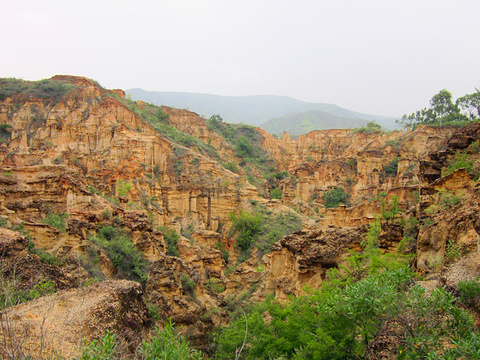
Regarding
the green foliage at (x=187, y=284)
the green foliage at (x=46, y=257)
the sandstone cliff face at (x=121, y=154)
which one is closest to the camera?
the green foliage at (x=46, y=257)

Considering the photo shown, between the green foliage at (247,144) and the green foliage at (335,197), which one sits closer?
the green foliage at (335,197)

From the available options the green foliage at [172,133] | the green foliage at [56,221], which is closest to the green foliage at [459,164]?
the green foliage at [56,221]

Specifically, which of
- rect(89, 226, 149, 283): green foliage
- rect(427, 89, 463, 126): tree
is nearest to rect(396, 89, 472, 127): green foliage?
rect(427, 89, 463, 126): tree

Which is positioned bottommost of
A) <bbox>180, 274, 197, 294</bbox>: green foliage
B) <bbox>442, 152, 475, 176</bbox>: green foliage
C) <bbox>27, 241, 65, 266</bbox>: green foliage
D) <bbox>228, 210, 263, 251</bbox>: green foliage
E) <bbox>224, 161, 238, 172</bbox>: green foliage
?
<bbox>228, 210, 263, 251</bbox>: green foliage

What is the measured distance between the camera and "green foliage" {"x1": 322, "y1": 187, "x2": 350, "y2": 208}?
144 feet

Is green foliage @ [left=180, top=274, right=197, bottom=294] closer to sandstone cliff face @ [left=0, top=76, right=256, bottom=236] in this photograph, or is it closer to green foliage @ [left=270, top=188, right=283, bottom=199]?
sandstone cliff face @ [left=0, top=76, right=256, bottom=236]

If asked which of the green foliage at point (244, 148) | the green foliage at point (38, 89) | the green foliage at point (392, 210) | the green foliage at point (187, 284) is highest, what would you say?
the green foliage at point (38, 89)

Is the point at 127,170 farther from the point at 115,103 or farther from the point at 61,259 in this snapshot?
the point at 61,259

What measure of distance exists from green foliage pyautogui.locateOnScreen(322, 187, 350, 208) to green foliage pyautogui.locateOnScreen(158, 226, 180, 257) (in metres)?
22.9

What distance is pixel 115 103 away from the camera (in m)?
37.6

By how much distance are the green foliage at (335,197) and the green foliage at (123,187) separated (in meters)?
25.3

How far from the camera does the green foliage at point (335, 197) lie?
144ft

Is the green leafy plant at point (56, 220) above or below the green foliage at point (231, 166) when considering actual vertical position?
below

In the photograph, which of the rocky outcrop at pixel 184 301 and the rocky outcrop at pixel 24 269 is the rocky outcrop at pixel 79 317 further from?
the rocky outcrop at pixel 184 301
